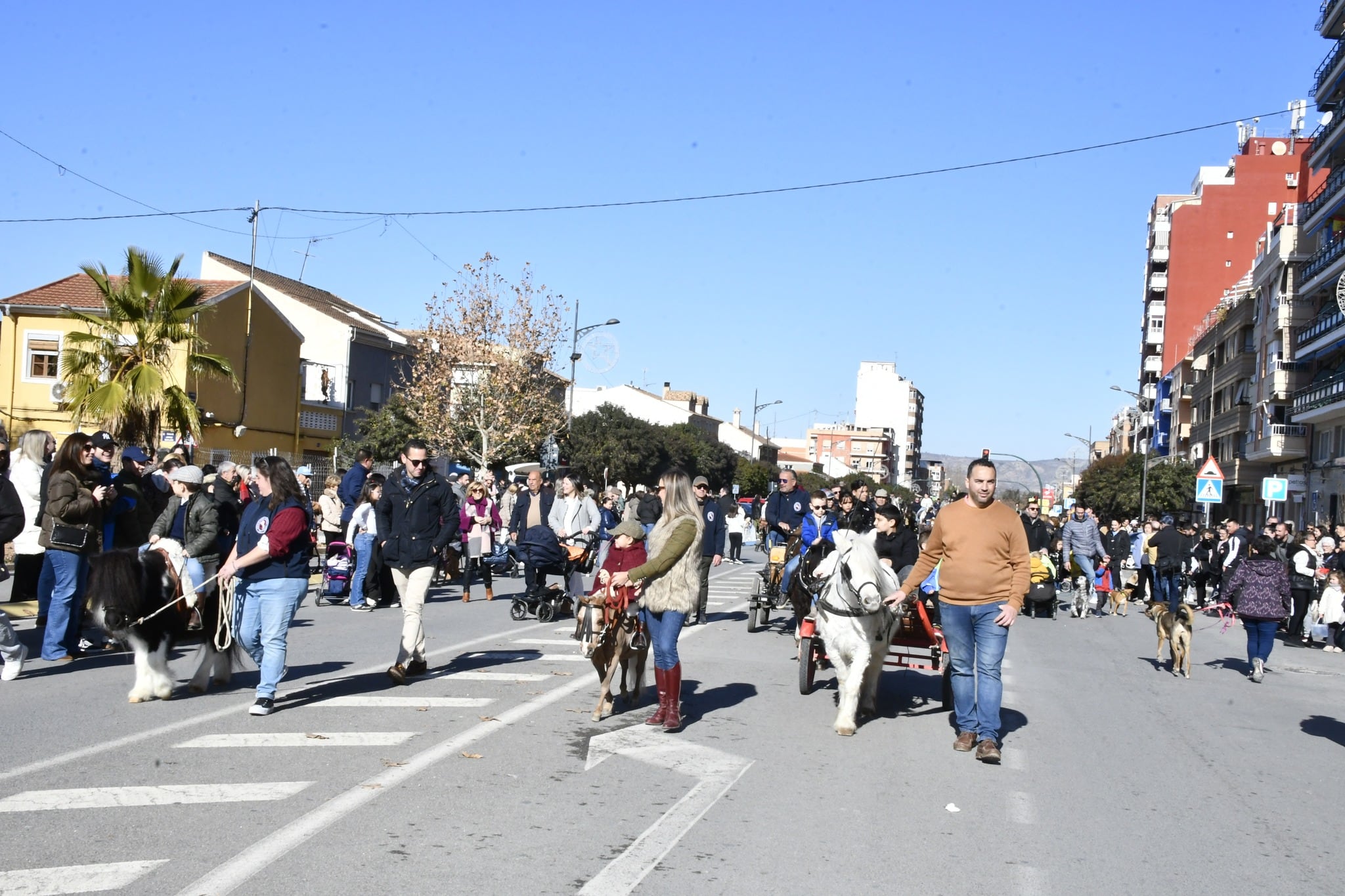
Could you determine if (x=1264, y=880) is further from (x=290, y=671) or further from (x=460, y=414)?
(x=460, y=414)

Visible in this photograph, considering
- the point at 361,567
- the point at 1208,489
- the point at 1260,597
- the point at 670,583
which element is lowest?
the point at 361,567

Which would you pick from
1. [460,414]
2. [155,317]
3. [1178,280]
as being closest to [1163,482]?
[1178,280]

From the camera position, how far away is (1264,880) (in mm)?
5840

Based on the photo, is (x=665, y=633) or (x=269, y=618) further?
(x=665, y=633)

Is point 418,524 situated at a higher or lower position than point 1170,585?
higher

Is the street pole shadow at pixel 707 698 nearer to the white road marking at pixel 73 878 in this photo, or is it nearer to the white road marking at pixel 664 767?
the white road marking at pixel 664 767

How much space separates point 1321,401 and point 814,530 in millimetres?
38025

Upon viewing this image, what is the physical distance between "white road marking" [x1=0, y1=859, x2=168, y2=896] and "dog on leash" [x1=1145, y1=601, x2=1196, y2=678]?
1111cm

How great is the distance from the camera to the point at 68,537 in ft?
34.6

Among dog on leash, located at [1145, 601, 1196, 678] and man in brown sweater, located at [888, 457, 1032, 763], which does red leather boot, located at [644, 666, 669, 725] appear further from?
dog on leash, located at [1145, 601, 1196, 678]

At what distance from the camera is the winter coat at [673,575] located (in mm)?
8844

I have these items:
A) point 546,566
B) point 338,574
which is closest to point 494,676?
point 546,566

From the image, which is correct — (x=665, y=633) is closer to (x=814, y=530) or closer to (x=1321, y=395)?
(x=814, y=530)

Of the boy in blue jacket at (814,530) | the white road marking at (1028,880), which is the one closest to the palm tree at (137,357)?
the boy in blue jacket at (814,530)
